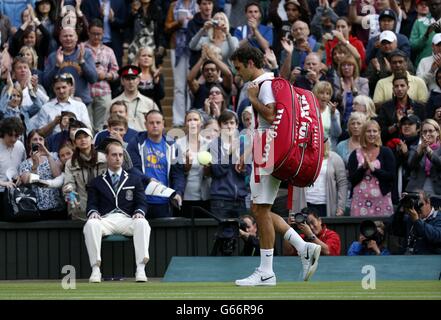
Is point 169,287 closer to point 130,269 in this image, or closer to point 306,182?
point 306,182

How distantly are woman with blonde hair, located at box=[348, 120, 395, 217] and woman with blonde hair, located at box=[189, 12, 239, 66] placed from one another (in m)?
3.73

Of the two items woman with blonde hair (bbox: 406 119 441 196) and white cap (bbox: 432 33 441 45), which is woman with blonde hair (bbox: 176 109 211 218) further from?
white cap (bbox: 432 33 441 45)

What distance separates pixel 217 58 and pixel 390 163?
12.9ft

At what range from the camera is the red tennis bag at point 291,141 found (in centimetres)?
1140

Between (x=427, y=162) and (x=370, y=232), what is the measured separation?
1.68 meters

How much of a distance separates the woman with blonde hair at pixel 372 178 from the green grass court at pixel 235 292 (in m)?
3.13

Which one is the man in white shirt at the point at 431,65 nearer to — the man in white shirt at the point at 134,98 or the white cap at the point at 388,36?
the white cap at the point at 388,36

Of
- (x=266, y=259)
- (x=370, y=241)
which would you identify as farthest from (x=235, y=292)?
(x=370, y=241)

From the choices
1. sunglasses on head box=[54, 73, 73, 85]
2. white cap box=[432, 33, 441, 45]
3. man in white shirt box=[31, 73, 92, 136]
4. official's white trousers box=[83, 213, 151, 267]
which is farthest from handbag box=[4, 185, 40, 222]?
white cap box=[432, 33, 441, 45]

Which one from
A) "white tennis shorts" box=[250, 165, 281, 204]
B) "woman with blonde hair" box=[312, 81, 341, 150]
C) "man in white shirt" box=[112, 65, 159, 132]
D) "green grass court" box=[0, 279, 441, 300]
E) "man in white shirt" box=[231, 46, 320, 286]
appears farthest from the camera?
"man in white shirt" box=[112, 65, 159, 132]

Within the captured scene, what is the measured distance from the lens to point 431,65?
60.2 feet

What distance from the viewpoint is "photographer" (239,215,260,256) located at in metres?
14.7

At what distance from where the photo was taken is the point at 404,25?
19891 mm
